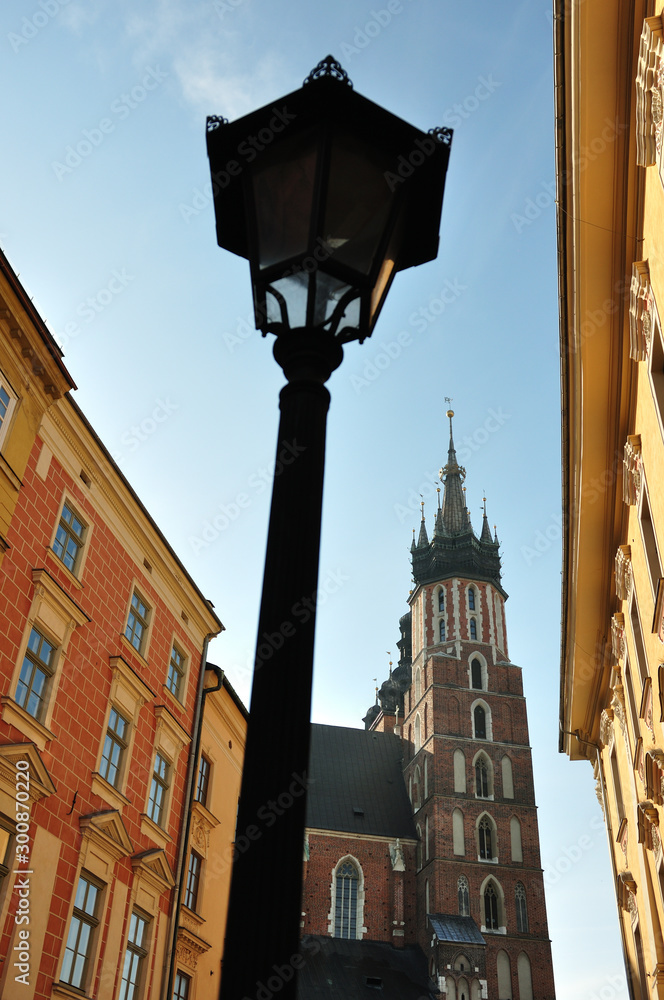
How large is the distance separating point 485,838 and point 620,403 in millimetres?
42616

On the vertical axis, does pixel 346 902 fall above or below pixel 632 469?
above

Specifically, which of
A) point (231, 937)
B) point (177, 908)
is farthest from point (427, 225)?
point (177, 908)

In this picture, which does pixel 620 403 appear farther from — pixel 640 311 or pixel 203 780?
pixel 203 780

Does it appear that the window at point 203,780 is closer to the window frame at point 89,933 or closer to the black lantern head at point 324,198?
the window frame at point 89,933

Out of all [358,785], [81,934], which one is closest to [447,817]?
[358,785]

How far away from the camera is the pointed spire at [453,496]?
6350cm

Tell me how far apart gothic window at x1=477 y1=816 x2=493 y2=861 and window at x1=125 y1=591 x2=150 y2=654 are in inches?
1488

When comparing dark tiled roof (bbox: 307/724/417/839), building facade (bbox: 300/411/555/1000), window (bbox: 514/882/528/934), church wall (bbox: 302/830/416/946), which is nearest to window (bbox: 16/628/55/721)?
building facade (bbox: 300/411/555/1000)

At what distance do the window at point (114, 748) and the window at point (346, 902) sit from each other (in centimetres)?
3762

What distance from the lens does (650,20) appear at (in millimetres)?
6738

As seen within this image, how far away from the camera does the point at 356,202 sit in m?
3.00

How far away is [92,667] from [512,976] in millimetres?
39561

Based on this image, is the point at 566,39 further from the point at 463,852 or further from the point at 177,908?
the point at 463,852

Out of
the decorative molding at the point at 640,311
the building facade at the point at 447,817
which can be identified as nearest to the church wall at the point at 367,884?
the building facade at the point at 447,817
